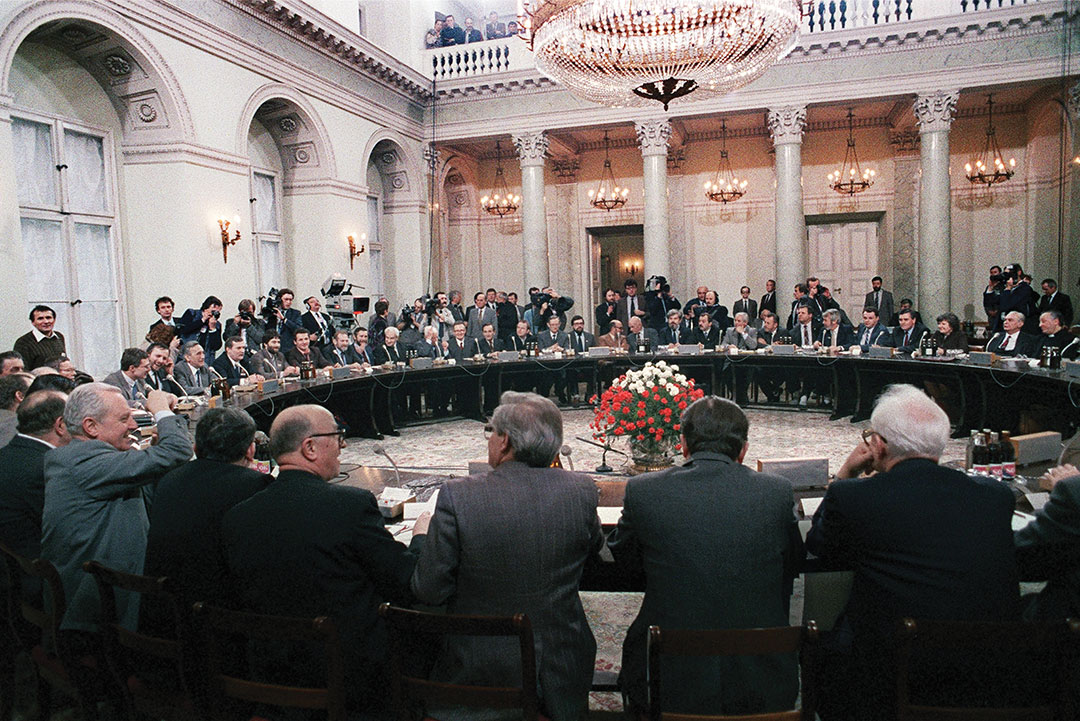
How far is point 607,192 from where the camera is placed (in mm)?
14820

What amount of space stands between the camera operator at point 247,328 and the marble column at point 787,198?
7.69 m

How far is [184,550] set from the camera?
209 centimetres

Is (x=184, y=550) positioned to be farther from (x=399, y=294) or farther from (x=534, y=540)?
(x=399, y=294)

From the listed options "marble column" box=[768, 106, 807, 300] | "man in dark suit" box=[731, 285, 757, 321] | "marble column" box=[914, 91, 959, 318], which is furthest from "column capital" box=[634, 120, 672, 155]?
"marble column" box=[914, 91, 959, 318]

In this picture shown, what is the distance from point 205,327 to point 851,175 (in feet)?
35.1

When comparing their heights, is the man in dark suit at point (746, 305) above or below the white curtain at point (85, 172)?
below

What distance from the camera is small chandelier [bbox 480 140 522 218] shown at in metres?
15.1

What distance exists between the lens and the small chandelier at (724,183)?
13111mm

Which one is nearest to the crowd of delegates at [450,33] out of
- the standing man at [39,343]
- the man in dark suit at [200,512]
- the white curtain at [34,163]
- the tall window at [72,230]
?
the tall window at [72,230]

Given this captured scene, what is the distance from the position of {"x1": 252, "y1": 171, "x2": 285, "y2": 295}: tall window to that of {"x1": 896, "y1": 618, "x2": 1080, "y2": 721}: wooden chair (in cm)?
999

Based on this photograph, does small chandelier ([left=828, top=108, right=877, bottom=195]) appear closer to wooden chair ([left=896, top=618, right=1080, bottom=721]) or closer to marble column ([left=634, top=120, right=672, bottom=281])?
marble column ([left=634, top=120, right=672, bottom=281])

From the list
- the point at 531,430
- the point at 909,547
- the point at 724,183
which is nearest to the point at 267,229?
the point at 724,183

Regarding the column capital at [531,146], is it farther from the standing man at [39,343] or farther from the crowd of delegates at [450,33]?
the standing man at [39,343]

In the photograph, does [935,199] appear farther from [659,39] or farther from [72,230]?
[72,230]
